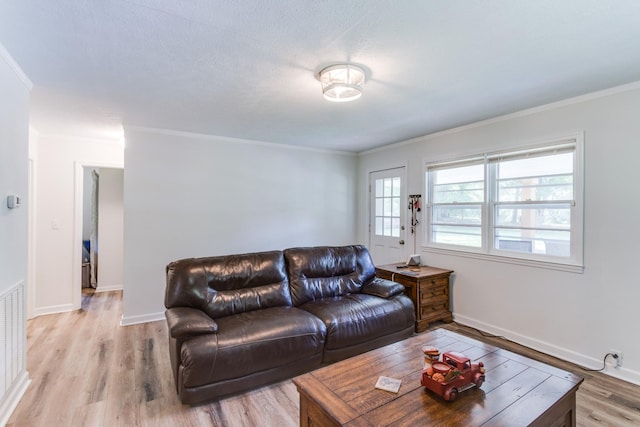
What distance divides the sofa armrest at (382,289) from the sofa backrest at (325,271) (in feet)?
0.34

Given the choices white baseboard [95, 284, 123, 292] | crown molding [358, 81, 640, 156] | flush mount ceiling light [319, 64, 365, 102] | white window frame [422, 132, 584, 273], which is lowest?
white baseboard [95, 284, 123, 292]

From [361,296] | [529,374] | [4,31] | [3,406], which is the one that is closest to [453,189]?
[361,296]

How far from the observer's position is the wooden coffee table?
4.43 ft

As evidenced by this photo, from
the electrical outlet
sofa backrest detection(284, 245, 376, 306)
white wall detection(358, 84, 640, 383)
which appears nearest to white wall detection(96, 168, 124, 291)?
sofa backrest detection(284, 245, 376, 306)

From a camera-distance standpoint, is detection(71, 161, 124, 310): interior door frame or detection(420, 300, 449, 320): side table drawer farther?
detection(71, 161, 124, 310): interior door frame

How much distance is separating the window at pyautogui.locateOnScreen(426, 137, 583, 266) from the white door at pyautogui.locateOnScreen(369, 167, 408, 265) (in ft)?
1.67

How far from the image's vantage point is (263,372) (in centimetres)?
231

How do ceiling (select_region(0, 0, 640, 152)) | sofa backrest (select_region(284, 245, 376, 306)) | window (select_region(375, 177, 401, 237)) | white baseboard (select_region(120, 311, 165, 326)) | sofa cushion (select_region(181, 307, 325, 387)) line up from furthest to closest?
window (select_region(375, 177, 401, 237))
white baseboard (select_region(120, 311, 165, 326))
sofa backrest (select_region(284, 245, 376, 306))
sofa cushion (select_region(181, 307, 325, 387))
ceiling (select_region(0, 0, 640, 152))

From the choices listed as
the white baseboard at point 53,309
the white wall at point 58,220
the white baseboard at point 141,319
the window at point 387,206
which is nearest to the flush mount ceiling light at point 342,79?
the window at point 387,206

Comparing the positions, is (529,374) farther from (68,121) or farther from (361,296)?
(68,121)

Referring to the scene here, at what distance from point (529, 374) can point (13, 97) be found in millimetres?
3766

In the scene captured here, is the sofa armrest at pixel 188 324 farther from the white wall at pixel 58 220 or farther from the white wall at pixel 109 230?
the white wall at pixel 109 230

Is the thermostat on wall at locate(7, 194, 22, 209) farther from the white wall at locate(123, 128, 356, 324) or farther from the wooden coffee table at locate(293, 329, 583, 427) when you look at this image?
the wooden coffee table at locate(293, 329, 583, 427)

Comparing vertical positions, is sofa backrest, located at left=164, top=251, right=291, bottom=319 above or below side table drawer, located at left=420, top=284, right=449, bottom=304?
above
